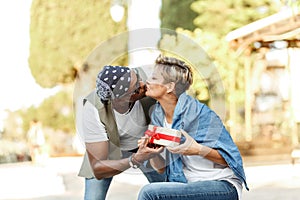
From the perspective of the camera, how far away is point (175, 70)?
153 centimetres

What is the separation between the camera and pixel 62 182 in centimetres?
607

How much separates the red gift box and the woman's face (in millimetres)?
105

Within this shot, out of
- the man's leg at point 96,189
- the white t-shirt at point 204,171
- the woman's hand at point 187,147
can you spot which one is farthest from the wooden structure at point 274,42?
the woman's hand at point 187,147

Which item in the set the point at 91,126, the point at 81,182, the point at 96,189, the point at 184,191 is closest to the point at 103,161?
the point at 91,126

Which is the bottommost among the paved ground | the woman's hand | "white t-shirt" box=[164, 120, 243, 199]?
the paved ground

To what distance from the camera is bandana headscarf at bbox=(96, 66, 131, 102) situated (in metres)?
1.53

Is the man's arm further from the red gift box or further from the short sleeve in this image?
the red gift box

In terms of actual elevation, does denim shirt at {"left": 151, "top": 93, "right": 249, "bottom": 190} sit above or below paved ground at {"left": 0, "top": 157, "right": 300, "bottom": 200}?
above

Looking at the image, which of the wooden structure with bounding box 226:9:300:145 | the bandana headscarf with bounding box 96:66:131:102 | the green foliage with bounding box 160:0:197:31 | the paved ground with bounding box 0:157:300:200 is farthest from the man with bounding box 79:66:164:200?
the green foliage with bounding box 160:0:197:31

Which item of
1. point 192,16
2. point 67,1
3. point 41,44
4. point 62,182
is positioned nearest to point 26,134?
point 41,44

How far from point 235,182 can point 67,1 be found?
26.5 ft

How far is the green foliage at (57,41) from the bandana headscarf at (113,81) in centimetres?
751

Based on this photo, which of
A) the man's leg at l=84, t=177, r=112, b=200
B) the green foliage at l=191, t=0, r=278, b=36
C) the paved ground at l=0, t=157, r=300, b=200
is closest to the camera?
the man's leg at l=84, t=177, r=112, b=200

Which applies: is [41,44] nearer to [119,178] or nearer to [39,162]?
[39,162]
